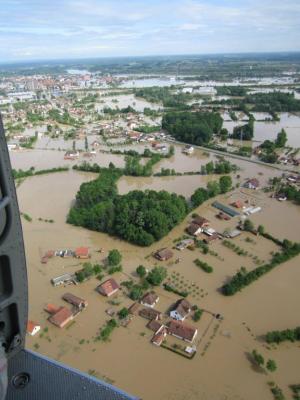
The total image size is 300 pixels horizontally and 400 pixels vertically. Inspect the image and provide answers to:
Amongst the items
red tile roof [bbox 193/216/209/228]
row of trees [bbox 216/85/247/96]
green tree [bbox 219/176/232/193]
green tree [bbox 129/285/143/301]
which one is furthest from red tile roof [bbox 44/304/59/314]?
row of trees [bbox 216/85/247/96]

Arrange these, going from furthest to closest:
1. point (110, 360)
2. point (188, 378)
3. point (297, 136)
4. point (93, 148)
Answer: point (297, 136)
point (93, 148)
point (110, 360)
point (188, 378)

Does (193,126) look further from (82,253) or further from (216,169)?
(82,253)

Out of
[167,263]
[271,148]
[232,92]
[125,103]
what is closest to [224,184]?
[167,263]

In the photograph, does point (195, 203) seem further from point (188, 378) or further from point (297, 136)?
point (297, 136)

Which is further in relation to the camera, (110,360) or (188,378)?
(110,360)

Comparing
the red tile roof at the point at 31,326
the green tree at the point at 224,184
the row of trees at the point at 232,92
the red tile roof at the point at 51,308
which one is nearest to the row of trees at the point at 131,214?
the green tree at the point at 224,184

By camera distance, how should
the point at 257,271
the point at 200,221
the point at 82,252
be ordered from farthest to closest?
the point at 200,221 → the point at 82,252 → the point at 257,271

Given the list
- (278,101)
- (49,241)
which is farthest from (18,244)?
(278,101)
